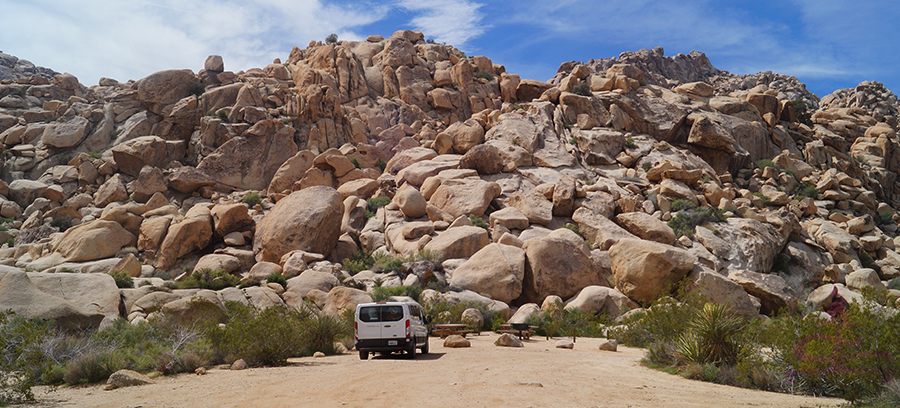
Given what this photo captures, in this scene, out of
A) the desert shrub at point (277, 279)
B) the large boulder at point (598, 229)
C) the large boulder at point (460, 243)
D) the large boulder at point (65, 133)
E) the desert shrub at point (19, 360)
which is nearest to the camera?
the desert shrub at point (19, 360)

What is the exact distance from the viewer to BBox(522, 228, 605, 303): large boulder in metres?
26.7

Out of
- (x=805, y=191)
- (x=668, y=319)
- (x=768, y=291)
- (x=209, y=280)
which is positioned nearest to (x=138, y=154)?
(x=209, y=280)

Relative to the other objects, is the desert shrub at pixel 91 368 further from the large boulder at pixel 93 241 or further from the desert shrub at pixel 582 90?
the desert shrub at pixel 582 90

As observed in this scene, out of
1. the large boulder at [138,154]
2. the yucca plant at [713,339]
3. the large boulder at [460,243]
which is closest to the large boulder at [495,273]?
the large boulder at [460,243]

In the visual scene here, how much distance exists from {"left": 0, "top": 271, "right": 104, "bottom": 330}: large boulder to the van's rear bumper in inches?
318

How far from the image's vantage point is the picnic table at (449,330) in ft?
69.3

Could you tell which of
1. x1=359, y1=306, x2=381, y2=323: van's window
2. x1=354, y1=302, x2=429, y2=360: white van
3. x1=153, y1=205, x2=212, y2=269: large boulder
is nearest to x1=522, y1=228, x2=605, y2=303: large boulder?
x1=354, y1=302, x2=429, y2=360: white van

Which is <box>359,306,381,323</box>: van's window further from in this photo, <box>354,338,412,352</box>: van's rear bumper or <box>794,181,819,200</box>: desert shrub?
<box>794,181,819,200</box>: desert shrub

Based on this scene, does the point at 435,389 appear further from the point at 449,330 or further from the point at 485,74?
the point at 485,74

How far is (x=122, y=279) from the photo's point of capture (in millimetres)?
24531

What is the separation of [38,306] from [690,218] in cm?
3462

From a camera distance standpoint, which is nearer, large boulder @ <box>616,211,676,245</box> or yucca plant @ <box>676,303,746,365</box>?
yucca plant @ <box>676,303,746,365</box>

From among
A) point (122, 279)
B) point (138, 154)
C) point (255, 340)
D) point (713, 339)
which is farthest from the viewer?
point (138, 154)

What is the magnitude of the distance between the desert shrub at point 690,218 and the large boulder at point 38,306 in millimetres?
31787
